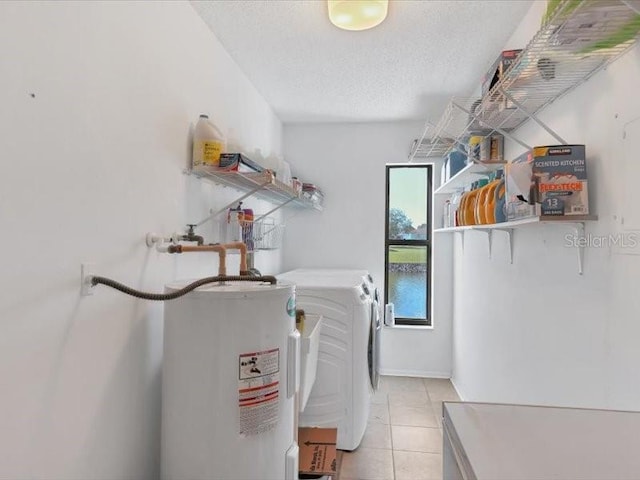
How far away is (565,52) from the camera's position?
131 cm

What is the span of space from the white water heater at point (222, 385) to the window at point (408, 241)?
8.99ft

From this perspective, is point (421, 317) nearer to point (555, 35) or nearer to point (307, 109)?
point (307, 109)

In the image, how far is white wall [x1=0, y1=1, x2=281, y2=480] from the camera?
0.99 meters

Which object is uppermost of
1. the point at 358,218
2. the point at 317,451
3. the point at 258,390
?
the point at 358,218

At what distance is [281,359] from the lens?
1.44 meters

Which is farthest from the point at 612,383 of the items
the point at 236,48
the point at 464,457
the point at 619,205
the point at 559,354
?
the point at 236,48

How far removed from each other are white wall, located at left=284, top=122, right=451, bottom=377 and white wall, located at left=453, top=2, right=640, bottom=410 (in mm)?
1341

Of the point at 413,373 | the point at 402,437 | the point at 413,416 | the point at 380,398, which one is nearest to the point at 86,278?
the point at 402,437

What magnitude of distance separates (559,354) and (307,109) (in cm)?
281

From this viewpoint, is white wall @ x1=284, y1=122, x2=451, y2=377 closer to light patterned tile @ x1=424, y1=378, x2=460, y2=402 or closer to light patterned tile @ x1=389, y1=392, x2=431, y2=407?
light patterned tile @ x1=424, y1=378, x2=460, y2=402

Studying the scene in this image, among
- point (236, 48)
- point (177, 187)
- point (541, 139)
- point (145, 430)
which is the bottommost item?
point (145, 430)

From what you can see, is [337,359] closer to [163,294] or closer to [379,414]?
[379,414]

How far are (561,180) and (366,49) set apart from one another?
1.52 metres

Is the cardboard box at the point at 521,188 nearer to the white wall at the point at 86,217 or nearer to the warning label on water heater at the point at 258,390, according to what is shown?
the warning label on water heater at the point at 258,390
